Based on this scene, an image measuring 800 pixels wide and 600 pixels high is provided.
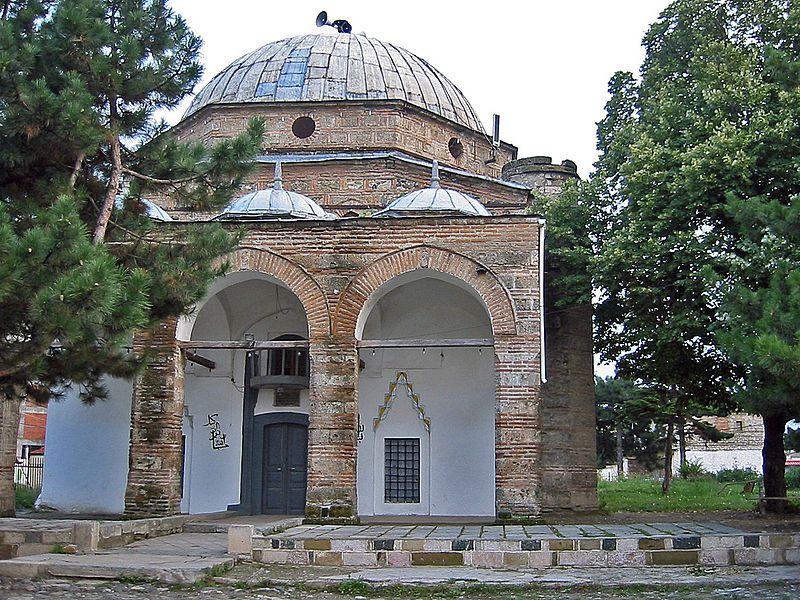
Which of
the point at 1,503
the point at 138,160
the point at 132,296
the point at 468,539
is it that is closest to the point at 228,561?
the point at 468,539

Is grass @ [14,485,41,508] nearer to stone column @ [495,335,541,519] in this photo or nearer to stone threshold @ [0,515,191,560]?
stone threshold @ [0,515,191,560]

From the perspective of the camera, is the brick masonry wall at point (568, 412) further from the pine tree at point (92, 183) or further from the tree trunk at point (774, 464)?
the pine tree at point (92, 183)

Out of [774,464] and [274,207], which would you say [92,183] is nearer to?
[274,207]

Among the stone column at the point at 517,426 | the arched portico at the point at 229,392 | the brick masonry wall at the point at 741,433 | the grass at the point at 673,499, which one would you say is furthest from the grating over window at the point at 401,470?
the brick masonry wall at the point at 741,433

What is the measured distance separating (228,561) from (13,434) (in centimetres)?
613

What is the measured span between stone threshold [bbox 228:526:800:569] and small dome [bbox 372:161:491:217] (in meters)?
5.66

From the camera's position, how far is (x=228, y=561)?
8297mm

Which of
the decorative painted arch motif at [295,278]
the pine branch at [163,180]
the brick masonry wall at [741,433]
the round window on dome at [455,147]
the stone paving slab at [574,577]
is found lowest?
the stone paving slab at [574,577]

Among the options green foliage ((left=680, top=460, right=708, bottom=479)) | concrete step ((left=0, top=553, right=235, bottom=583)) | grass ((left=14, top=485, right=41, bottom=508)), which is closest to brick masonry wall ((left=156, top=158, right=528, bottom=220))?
grass ((left=14, top=485, right=41, bottom=508))

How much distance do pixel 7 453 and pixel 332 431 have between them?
16.0ft

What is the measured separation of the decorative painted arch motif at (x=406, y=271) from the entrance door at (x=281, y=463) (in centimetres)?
294

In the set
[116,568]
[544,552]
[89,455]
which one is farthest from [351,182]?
[116,568]

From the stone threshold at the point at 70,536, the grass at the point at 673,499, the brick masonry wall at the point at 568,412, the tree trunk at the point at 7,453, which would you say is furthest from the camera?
the grass at the point at 673,499

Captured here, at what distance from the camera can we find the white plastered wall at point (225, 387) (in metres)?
14.1
